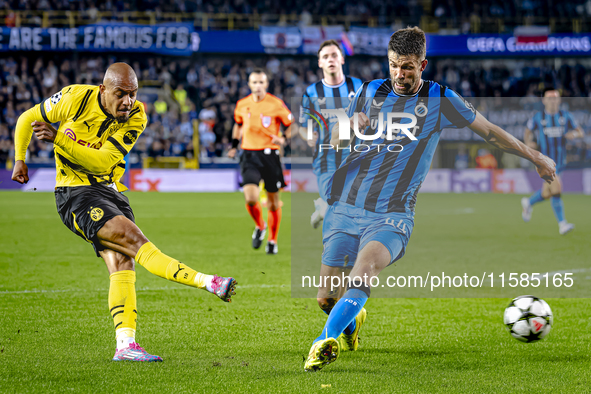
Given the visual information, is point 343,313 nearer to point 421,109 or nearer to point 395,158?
point 395,158

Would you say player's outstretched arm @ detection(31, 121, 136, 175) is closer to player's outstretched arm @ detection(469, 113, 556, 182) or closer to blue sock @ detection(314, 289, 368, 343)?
blue sock @ detection(314, 289, 368, 343)

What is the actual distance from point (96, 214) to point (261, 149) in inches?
214

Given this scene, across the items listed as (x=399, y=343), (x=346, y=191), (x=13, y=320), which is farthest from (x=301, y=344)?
(x=13, y=320)

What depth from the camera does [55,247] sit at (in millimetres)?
9500

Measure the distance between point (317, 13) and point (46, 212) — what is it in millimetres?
17352

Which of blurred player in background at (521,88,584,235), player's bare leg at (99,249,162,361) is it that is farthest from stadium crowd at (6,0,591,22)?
player's bare leg at (99,249,162,361)

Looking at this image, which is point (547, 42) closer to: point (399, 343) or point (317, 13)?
point (317, 13)

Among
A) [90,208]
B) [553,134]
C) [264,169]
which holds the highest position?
[553,134]

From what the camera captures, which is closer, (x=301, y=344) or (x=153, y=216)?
(x=301, y=344)

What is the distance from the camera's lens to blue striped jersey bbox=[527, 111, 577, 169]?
11.2m

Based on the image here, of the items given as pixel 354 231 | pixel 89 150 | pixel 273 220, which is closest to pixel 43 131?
pixel 89 150

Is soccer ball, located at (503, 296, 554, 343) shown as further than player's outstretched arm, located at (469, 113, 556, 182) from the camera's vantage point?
Yes

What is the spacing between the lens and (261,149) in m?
9.34

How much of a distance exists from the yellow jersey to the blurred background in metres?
17.4
